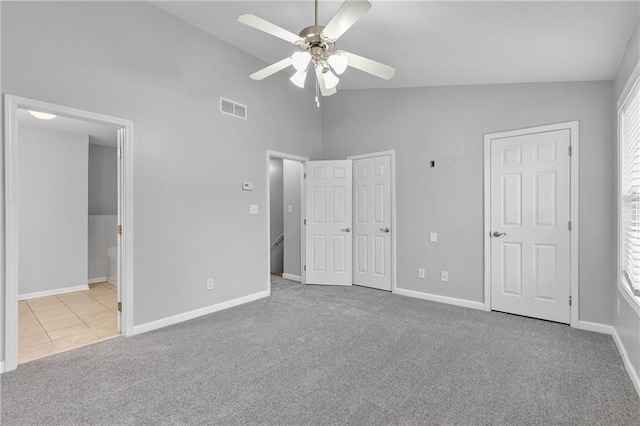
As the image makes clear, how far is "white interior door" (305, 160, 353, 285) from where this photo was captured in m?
5.10

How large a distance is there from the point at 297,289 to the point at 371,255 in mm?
1245

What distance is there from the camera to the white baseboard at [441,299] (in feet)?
13.1

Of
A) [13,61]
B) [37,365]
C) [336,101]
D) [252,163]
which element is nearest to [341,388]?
[37,365]

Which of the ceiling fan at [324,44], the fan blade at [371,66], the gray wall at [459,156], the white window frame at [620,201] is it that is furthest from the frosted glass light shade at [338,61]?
the gray wall at [459,156]

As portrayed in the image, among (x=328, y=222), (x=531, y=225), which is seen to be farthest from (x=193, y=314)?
(x=531, y=225)

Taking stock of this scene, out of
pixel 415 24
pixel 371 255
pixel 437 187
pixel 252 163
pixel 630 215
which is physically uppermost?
pixel 415 24

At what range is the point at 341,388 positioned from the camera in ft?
7.10

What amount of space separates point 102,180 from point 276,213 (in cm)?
323

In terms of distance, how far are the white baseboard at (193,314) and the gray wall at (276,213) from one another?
218cm

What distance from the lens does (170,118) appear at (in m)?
3.36

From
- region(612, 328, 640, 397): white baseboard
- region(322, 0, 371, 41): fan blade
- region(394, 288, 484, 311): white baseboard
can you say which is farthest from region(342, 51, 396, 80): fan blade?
region(394, 288, 484, 311): white baseboard

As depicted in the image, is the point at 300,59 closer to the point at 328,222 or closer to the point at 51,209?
the point at 328,222

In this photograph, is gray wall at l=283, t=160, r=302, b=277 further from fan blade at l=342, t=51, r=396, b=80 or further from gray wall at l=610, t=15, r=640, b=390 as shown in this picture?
gray wall at l=610, t=15, r=640, b=390

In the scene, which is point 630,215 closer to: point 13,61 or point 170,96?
point 170,96
